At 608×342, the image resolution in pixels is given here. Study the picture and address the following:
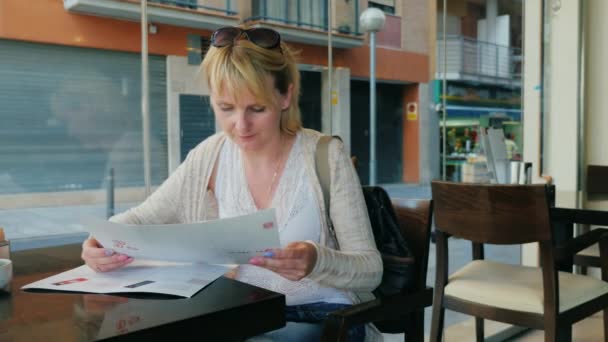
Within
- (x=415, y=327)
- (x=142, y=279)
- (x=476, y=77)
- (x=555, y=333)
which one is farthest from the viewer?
(x=476, y=77)

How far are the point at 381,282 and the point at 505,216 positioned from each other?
768 mm

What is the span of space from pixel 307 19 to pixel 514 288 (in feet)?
5.20

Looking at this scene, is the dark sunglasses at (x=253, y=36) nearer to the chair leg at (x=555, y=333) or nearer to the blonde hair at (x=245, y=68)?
the blonde hair at (x=245, y=68)

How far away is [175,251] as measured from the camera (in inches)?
39.5

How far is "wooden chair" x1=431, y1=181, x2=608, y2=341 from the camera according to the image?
1.81 metres

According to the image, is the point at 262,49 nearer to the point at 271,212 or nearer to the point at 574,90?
the point at 271,212

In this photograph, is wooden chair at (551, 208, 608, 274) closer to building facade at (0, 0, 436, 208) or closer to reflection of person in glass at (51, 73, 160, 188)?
building facade at (0, 0, 436, 208)

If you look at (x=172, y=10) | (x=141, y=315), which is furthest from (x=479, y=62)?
(x=141, y=315)

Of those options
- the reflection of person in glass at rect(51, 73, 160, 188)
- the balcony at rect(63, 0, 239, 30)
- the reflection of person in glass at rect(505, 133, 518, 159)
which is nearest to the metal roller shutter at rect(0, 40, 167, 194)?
the reflection of person in glass at rect(51, 73, 160, 188)

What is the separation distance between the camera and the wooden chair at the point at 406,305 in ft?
3.61

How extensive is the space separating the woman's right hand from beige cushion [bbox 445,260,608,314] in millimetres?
1392

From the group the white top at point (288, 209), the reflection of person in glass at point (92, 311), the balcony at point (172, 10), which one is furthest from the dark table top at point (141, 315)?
the balcony at point (172, 10)

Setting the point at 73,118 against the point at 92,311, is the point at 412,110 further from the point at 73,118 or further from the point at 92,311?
the point at 92,311

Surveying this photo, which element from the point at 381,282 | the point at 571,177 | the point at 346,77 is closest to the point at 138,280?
the point at 381,282
